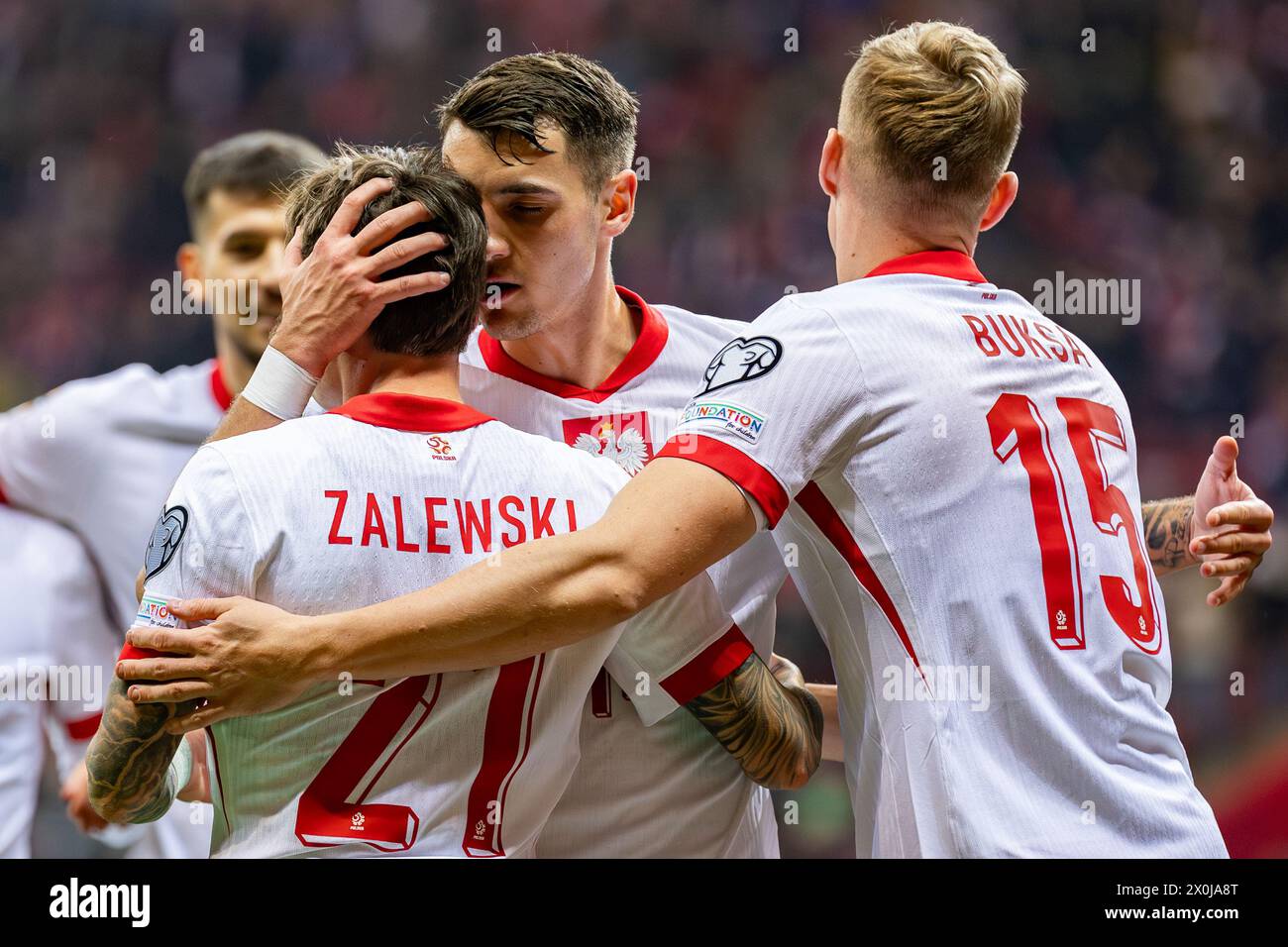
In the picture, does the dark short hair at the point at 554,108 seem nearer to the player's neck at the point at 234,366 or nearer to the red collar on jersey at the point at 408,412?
the red collar on jersey at the point at 408,412

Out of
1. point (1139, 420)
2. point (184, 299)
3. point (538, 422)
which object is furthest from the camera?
point (1139, 420)

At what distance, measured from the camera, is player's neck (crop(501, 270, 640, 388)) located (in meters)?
2.76

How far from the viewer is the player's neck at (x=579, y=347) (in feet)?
9.07

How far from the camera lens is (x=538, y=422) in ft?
8.89

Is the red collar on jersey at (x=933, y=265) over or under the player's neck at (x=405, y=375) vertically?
over

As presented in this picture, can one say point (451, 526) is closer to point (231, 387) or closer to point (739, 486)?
point (739, 486)

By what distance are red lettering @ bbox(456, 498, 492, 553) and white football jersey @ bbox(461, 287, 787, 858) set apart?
0.56 meters

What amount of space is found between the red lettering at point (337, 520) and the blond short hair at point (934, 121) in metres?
1.04

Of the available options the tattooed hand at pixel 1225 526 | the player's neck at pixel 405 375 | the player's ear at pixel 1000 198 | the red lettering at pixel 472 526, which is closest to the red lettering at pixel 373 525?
the red lettering at pixel 472 526

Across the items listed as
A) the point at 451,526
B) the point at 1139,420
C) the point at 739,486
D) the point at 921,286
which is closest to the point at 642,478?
the point at 739,486

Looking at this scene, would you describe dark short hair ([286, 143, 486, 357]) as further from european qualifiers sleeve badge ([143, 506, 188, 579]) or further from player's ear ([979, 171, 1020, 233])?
player's ear ([979, 171, 1020, 233])
